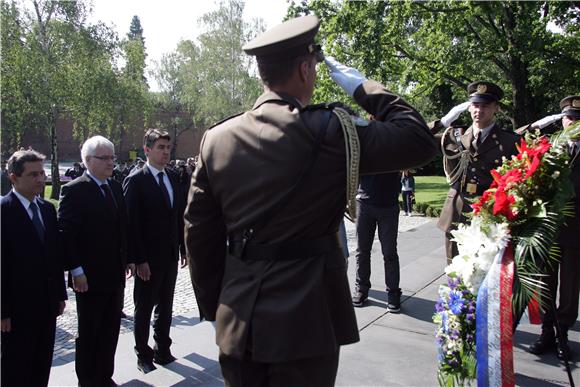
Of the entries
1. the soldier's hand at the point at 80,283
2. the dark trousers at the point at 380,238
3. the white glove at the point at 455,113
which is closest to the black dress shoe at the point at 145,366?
the soldier's hand at the point at 80,283

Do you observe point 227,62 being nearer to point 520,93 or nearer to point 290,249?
point 520,93

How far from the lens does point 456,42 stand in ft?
57.2

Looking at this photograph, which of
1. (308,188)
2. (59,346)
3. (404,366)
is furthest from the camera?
(59,346)

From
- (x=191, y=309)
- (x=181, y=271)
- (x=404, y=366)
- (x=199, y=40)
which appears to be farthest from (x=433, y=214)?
(x=199, y=40)

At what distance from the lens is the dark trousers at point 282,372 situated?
1867 millimetres

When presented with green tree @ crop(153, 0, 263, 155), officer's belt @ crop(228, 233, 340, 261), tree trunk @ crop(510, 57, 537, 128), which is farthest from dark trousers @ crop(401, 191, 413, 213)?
green tree @ crop(153, 0, 263, 155)

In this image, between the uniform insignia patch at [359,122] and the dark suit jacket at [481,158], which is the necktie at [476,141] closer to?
the dark suit jacket at [481,158]

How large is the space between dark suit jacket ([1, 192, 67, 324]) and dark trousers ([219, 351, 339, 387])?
1.99 m

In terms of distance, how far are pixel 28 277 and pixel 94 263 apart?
→ 19.4 inches

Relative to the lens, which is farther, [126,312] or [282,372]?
[126,312]

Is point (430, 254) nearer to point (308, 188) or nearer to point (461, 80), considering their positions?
point (308, 188)

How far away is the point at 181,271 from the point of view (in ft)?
28.8

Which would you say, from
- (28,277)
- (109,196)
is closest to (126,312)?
(109,196)

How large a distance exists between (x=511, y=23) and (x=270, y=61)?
1624cm
